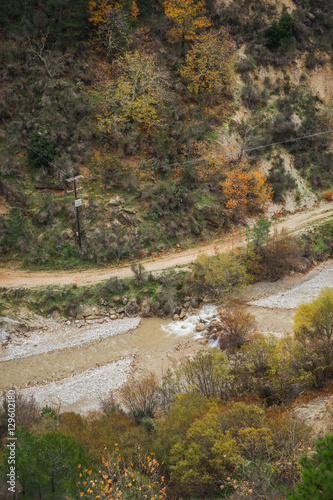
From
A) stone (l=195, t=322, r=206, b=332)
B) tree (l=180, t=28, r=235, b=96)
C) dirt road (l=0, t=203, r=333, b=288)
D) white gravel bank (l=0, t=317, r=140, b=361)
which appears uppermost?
tree (l=180, t=28, r=235, b=96)

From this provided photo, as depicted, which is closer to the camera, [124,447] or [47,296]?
[124,447]

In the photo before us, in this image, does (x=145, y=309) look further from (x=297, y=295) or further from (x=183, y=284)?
(x=297, y=295)

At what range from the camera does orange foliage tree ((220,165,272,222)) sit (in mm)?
41656

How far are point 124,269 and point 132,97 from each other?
19497mm

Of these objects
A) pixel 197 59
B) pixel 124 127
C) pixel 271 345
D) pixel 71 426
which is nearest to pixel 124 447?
pixel 71 426

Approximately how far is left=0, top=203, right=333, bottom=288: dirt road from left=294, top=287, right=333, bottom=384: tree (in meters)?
16.0

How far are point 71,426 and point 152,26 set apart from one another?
49.5 metres

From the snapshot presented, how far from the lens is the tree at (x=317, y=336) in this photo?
67.1 ft

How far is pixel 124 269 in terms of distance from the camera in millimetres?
36594

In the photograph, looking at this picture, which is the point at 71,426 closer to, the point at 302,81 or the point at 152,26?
the point at 152,26

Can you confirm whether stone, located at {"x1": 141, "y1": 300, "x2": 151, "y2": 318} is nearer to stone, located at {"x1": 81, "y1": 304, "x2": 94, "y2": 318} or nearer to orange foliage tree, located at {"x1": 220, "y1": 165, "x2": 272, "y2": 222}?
stone, located at {"x1": 81, "y1": 304, "x2": 94, "y2": 318}

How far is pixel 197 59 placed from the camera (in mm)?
44562

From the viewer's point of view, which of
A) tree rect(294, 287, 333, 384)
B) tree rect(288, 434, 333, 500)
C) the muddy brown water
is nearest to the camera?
tree rect(288, 434, 333, 500)

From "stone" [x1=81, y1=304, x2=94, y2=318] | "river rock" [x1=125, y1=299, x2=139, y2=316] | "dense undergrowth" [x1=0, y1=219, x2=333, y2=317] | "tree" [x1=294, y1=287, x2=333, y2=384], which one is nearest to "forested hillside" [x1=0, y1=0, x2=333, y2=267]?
"dense undergrowth" [x1=0, y1=219, x2=333, y2=317]
